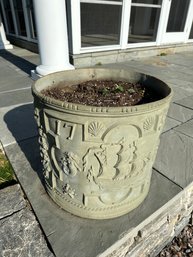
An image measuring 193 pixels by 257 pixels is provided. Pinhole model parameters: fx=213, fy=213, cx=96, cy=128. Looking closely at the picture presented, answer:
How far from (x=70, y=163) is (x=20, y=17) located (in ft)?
28.0

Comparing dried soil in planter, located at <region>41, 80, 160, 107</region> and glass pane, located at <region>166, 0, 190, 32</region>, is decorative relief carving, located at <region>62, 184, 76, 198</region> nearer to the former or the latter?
dried soil in planter, located at <region>41, 80, 160, 107</region>

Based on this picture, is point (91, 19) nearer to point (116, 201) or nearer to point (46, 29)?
point (46, 29)

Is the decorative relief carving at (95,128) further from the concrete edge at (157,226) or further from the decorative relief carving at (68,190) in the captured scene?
the concrete edge at (157,226)

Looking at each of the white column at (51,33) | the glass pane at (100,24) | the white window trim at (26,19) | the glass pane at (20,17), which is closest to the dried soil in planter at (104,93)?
the white column at (51,33)

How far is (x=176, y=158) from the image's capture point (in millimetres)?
2402

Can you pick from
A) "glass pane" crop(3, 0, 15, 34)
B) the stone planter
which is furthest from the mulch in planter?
"glass pane" crop(3, 0, 15, 34)

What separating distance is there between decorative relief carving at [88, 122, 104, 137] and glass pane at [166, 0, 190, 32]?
752cm

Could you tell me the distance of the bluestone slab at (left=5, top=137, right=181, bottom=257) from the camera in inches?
59.4

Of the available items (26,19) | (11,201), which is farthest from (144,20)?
(11,201)

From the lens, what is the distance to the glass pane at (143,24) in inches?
255

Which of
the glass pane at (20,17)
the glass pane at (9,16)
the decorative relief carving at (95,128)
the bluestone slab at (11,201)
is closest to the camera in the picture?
the decorative relief carving at (95,128)

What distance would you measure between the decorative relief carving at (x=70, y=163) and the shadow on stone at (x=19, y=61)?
4260 millimetres

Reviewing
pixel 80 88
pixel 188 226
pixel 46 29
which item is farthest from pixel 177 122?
pixel 46 29

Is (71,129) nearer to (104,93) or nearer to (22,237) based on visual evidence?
(104,93)
